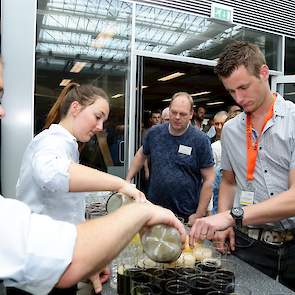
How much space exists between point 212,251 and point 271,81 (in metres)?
5.33

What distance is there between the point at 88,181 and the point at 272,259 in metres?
0.89

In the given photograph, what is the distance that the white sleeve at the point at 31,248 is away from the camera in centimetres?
69

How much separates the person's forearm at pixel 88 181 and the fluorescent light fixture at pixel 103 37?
356 centimetres

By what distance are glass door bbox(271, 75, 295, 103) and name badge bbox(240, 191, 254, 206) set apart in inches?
182

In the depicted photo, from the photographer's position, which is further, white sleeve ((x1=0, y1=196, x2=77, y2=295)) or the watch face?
the watch face

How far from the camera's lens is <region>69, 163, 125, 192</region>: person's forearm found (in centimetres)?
136

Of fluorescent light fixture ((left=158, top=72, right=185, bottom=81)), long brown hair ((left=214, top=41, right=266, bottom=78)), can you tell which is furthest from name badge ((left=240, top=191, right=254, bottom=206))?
fluorescent light fixture ((left=158, top=72, right=185, bottom=81))

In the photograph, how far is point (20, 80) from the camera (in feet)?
13.6

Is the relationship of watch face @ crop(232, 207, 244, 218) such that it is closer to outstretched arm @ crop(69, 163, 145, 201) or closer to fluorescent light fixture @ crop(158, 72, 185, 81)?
outstretched arm @ crop(69, 163, 145, 201)

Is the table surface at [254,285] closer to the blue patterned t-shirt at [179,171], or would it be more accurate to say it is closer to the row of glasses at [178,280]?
the row of glasses at [178,280]

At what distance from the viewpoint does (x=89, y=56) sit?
15.0 ft

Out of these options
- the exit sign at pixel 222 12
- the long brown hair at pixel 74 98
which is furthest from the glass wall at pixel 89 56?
the long brown hair at pixel 74 98

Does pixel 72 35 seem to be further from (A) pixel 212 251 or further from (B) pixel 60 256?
(B) pixel 60 256

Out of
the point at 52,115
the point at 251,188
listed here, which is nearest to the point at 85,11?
the point at 52,115
